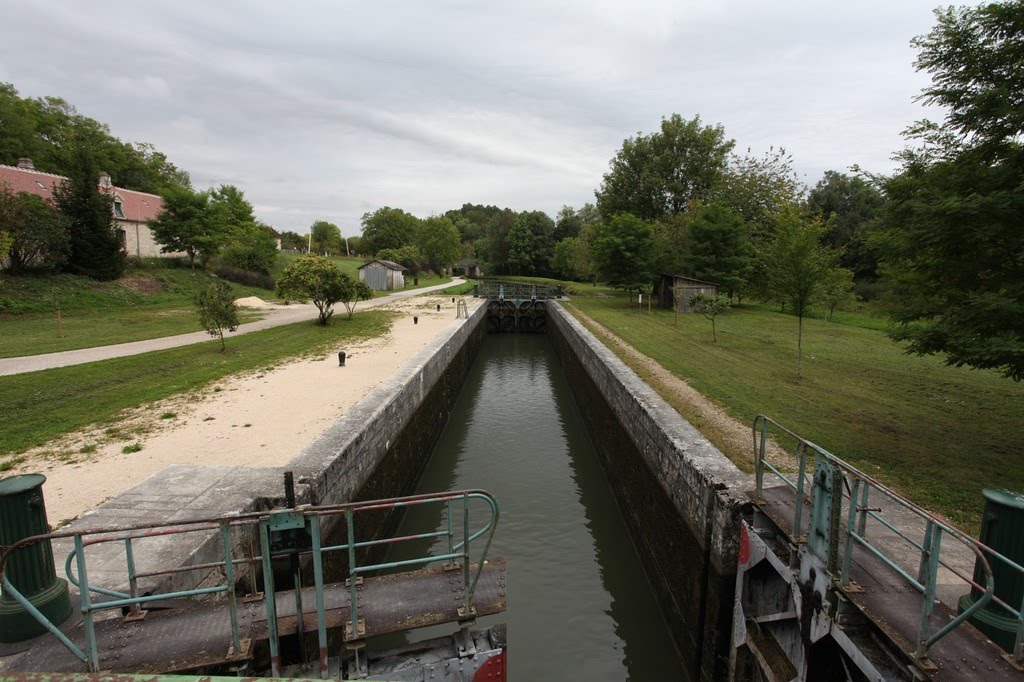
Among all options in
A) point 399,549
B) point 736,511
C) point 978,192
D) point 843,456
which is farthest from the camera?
point 399,549

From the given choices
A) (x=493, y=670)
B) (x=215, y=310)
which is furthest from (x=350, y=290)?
(x=493, y=670)

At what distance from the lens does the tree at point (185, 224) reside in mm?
33094

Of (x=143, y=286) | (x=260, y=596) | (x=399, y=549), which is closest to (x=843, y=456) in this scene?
(x=399, y=549)

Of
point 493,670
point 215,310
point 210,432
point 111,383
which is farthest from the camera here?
point 215,310

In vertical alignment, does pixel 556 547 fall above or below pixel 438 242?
below

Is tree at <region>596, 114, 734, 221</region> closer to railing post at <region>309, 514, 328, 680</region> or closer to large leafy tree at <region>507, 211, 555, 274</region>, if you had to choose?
large leafy tree at <region>507, 211, 555, 274</region>

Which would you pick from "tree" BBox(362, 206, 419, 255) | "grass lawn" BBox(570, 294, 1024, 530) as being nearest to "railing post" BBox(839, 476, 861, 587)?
"grass lawn" BBox(570, 294, 1024, 530)

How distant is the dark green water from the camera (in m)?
5.86

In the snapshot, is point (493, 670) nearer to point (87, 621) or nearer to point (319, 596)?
point (319, 596)

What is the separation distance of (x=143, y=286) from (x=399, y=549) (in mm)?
26962

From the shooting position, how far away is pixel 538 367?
22.7 meters

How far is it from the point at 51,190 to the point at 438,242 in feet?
136

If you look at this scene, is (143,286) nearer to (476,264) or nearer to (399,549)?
(399,549)

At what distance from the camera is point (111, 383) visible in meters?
11.2
